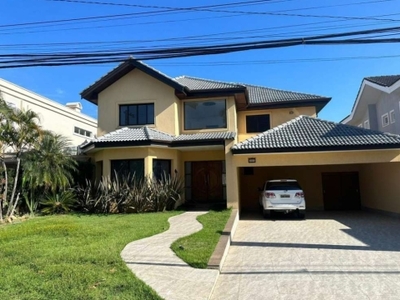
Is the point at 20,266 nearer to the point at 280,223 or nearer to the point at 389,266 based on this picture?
the point at 389,266

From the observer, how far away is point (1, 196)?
1330 centimetres

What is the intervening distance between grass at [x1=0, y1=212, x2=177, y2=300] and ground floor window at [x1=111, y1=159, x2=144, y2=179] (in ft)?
16.6

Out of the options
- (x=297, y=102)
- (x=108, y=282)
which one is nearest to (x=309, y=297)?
(x=108, y=282)

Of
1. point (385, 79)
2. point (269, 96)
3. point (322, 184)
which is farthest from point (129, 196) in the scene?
point (385, 79)

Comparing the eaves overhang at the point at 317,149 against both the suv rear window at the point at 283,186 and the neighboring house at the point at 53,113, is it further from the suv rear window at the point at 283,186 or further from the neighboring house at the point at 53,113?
the neighboring house at the point at 53,113

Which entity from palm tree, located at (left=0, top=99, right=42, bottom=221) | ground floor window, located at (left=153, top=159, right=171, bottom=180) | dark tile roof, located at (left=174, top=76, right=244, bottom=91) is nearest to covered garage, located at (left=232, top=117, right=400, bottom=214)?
dark tile roof, located at (left=174, top=76, right=244, bottom=91)

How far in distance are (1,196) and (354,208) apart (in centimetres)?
1887

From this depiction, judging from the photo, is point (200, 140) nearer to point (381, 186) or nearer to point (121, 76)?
point (121, 76)

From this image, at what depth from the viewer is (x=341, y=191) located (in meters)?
17.2

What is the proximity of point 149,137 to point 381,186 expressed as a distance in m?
12.0

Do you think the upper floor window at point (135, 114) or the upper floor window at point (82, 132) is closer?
the upper floor window at point (135, 114)

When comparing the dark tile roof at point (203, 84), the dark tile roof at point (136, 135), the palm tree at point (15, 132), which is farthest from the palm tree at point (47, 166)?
the dark tile roof at point (203, 84)

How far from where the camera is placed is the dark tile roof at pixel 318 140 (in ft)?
41.8

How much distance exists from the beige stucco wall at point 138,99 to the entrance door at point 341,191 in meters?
9.73
